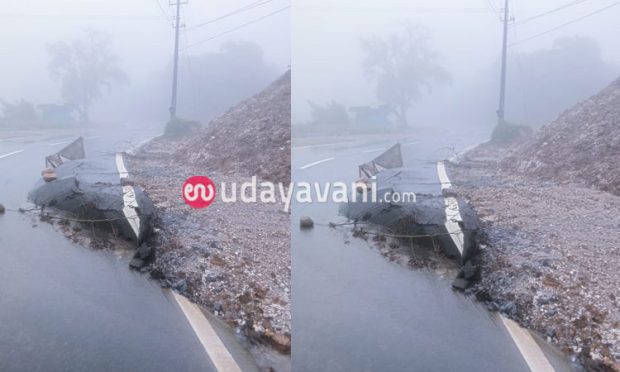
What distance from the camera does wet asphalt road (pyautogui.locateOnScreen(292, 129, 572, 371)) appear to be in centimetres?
186

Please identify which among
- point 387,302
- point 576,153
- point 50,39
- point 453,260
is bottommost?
point 387,302

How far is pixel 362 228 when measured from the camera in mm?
1990

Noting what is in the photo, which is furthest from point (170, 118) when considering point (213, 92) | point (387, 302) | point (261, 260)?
point (387, 302)

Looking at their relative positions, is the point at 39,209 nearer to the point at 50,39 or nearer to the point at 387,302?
the point at 50,39

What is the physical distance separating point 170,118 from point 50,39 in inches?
20.2

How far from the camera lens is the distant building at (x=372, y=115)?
2.02 meters

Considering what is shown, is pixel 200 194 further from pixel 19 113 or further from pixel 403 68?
pixel 403 68

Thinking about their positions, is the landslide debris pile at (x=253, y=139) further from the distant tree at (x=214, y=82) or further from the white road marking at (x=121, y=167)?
the white road marking at (x=121, y=167)

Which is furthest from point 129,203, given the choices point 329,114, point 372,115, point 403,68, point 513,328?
point 513,328

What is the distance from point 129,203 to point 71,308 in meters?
0.41

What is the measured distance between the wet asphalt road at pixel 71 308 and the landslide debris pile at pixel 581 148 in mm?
1418

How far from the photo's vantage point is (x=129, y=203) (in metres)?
1.98

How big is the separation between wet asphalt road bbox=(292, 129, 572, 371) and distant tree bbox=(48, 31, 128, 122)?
79cm

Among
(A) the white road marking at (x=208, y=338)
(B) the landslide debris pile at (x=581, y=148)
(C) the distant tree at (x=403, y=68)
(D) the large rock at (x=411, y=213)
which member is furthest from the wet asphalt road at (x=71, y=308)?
(B) the landslide debris pile at (x=581, y=148)
